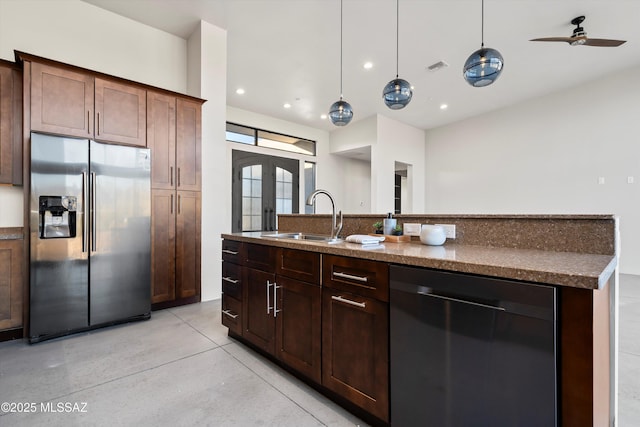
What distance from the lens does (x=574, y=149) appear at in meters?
5.60

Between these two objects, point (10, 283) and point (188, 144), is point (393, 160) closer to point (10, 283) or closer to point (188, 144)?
point (188, 144)

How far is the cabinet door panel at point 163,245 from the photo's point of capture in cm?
323

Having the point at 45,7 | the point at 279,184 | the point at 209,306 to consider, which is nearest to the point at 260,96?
the point at 279,184

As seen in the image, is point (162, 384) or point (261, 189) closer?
point (162, 384)

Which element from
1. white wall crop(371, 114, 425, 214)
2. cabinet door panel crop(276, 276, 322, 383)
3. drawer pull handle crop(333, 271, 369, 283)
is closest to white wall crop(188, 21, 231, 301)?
cabinet door panel crop(276, 276, 322, 383)

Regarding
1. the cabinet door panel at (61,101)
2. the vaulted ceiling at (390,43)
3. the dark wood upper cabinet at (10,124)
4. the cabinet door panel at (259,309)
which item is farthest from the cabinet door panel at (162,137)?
the cabinet door panel at (259,309)

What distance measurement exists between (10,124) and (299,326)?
3.08m

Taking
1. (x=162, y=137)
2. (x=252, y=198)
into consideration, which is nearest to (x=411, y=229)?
(x=162, y=137)

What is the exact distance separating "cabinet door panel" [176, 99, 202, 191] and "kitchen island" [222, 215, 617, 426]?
166cm

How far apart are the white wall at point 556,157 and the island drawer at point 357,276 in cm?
569

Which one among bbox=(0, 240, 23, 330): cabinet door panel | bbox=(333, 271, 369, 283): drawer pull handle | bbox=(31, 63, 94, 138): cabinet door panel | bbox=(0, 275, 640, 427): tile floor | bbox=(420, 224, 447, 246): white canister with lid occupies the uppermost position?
bbox=(31, 63, 94, 138): cabinet door panel

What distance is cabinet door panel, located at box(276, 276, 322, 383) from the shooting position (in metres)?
1.70

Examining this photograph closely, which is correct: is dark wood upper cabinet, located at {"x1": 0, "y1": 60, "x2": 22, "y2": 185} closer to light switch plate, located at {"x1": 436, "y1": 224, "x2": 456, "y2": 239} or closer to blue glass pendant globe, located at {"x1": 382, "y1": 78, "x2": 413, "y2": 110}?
blue glass pendant globe, located at {"x1": 382, "y1": 78, "x2": 413, "y2": 110}

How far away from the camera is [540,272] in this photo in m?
0.93
